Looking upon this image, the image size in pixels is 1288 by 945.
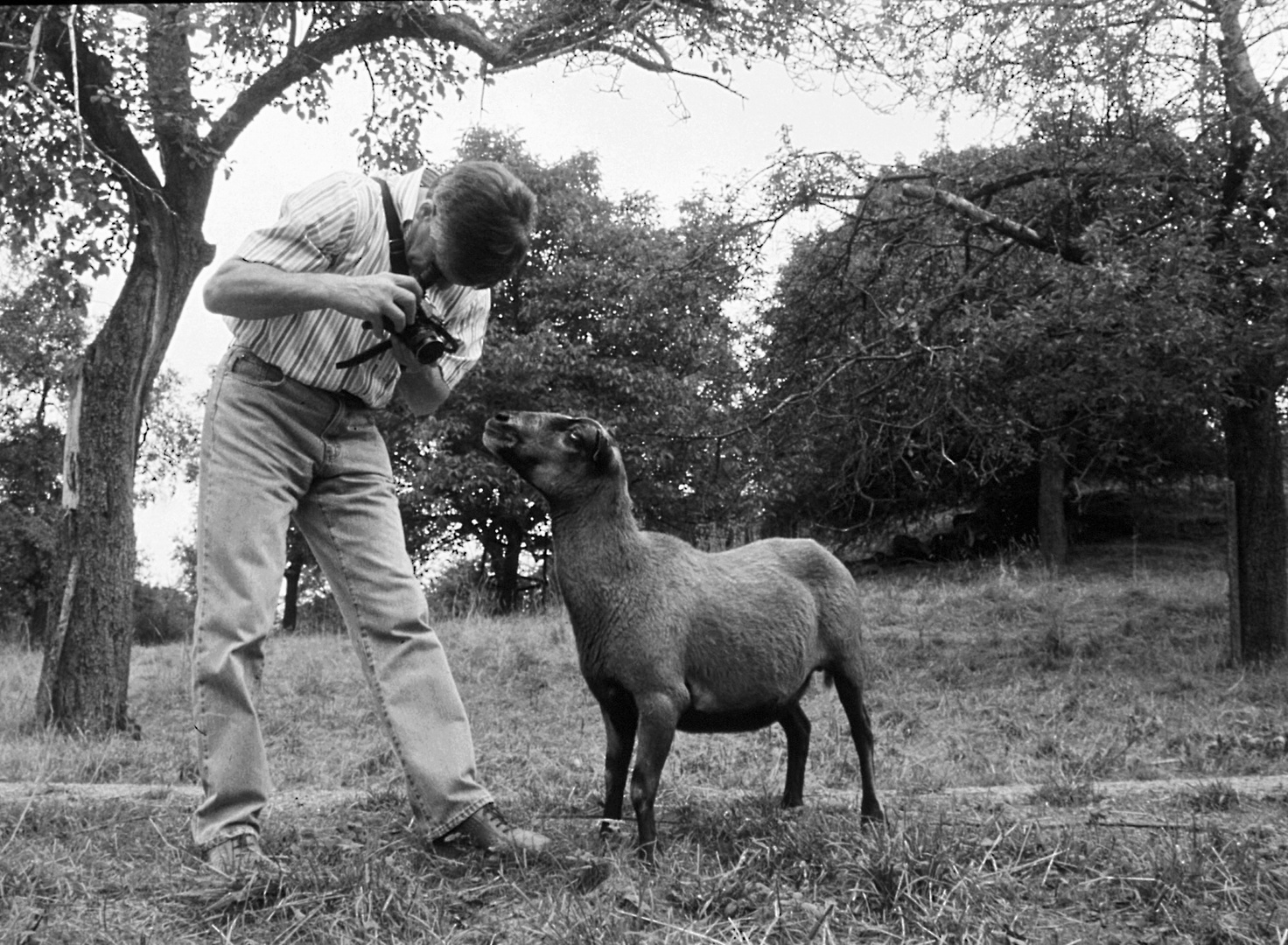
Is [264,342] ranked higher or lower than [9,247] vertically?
lower

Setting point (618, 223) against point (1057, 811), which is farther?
point (618, 223)

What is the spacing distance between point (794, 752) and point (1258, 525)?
884 centimetres

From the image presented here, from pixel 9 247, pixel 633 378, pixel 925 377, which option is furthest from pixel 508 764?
pixel 633 378

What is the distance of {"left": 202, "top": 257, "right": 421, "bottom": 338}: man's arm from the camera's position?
11.5 feet

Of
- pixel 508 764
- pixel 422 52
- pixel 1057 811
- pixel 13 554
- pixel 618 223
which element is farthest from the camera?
pixel 13 554

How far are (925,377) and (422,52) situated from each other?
5770mm

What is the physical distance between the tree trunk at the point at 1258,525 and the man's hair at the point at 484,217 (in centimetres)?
969

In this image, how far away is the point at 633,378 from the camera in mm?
21141

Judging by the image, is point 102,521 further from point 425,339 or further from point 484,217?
point 484,217

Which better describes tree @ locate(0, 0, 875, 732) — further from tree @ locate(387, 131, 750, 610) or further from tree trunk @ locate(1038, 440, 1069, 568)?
tree trunk @ locate(1038, 440, 1069, 568)

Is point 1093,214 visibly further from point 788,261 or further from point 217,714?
point 217,714

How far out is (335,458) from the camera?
4.07 m

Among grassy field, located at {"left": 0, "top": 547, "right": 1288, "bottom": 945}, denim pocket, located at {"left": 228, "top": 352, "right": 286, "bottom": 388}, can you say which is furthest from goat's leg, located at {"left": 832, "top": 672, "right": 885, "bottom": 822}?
denim pocket, located at {"left": 228, "top": 352, "right": 286, "bottom": 388}

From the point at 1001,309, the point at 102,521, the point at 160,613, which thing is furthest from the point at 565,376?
the point at 160,613
